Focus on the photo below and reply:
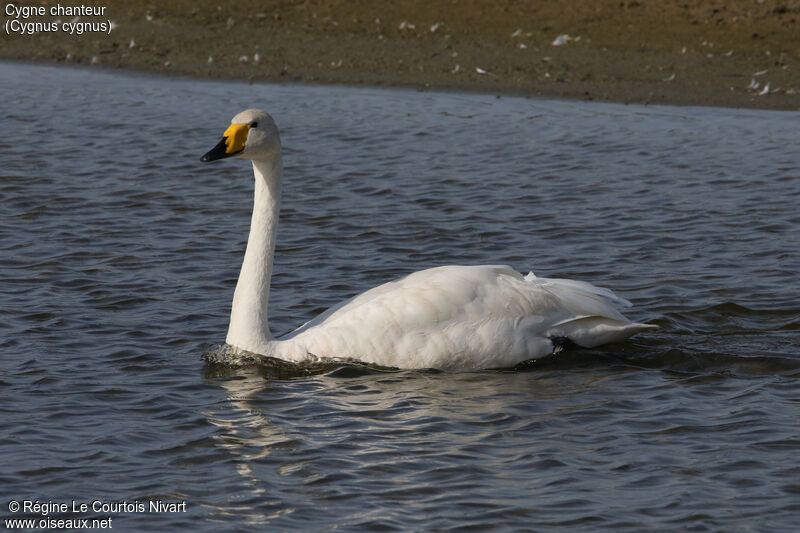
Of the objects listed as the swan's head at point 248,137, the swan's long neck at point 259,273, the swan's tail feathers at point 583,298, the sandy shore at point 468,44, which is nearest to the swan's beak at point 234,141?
the swan's head at point 248,137

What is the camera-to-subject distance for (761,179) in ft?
37.4

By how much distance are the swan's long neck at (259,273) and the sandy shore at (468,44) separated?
28.5 ft

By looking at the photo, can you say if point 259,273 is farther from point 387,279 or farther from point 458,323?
point 387,279

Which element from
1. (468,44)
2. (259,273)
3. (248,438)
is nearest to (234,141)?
(259,273)

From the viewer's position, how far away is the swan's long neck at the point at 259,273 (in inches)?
283

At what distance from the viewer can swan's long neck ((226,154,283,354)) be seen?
7.19 m

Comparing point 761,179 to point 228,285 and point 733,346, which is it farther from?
point 228,285

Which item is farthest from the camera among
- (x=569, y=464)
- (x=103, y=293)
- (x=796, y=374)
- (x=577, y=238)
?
(x=577, y=238)

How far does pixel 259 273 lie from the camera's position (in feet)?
24.1

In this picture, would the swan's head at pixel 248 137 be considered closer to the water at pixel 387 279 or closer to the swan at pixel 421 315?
the swan at pixel 421 315

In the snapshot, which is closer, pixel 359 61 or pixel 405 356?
pixel 405 356

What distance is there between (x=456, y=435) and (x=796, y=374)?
215 centimetres

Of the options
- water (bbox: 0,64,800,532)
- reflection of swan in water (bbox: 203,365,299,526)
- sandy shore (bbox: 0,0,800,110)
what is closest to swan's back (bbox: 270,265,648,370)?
water (bbox: 0,64,800,532)

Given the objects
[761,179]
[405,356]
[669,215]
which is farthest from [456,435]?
[761,179]
